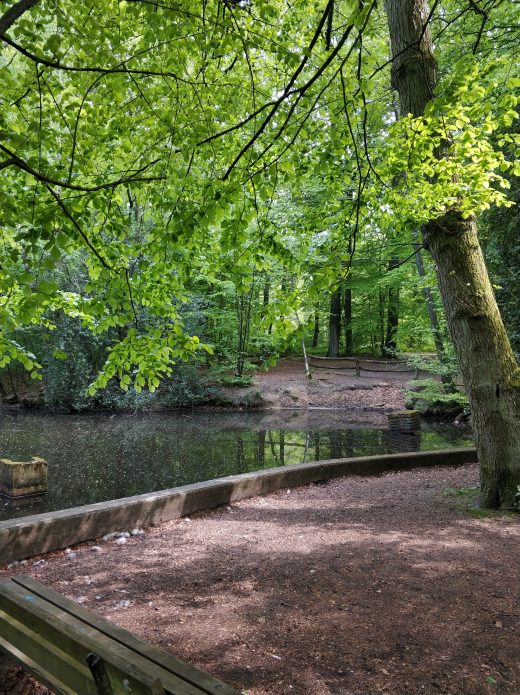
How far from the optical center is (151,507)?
5.92m

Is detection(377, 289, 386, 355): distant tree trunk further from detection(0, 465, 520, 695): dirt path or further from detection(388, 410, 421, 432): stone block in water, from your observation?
detection(0, 465, 520, 695): dirt path

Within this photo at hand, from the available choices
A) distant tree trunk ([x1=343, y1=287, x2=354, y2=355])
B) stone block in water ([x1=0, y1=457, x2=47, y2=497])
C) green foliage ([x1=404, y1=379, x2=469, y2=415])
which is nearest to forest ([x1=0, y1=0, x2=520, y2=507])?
stone block in water ([x1=0, y1=457, x2=47, y2=497])

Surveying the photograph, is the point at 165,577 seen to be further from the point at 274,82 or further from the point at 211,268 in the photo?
the point at 274,82

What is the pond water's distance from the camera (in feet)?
31.7

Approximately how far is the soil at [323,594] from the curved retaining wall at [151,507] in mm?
163

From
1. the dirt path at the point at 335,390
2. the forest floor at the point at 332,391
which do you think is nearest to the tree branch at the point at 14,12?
the forest floor at the point at 332,391

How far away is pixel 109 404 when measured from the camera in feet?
69.9

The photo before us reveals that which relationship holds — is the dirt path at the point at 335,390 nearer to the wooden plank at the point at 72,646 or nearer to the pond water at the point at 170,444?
the pond water at the point at 170,444

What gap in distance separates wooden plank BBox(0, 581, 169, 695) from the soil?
0.57m

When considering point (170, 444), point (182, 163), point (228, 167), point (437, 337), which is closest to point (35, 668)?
point (182, 163)

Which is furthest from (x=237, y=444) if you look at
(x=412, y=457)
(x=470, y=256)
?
(x=470, y=256)

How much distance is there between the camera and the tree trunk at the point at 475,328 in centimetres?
570

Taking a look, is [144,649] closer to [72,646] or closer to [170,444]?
[72,646]

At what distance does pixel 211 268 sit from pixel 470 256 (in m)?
2.96
